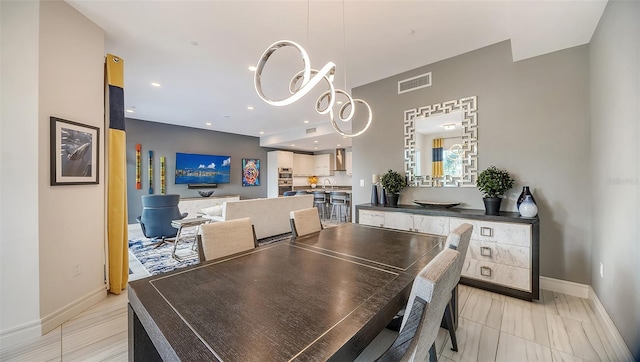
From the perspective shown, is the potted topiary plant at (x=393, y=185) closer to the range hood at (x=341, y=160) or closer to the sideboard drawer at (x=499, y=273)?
the sideboard drawer at (x=499, y=273)

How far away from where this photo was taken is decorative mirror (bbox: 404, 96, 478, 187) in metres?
3.14

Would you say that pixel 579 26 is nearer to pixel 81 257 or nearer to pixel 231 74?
pixel 231 74

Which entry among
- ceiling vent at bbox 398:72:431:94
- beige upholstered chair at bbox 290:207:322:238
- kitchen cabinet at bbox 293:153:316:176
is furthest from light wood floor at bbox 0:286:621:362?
kitchen cabinet at bbox 293:153:316:176

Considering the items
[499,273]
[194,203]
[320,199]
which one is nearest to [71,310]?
[499,273]

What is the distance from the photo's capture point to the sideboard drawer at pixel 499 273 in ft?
8.00

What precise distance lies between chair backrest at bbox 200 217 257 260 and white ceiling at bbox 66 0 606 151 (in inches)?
79.3

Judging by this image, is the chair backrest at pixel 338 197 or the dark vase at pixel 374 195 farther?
the chair backrest at pixel 338 197

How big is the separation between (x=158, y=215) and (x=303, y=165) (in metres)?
5.92

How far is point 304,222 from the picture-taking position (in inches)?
95.0

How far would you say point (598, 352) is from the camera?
1.74 metres

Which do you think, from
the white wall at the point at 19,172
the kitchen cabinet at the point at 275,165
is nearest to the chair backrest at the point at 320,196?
the kitchen cabinet at the point at 275,165

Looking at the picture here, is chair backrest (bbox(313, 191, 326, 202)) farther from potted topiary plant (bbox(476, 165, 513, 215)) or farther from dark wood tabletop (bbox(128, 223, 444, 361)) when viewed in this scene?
dark wood tabletop (bbox(128, 223, 444, 361))

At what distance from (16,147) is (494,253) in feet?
14.6

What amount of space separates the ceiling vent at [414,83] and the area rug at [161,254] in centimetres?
278
